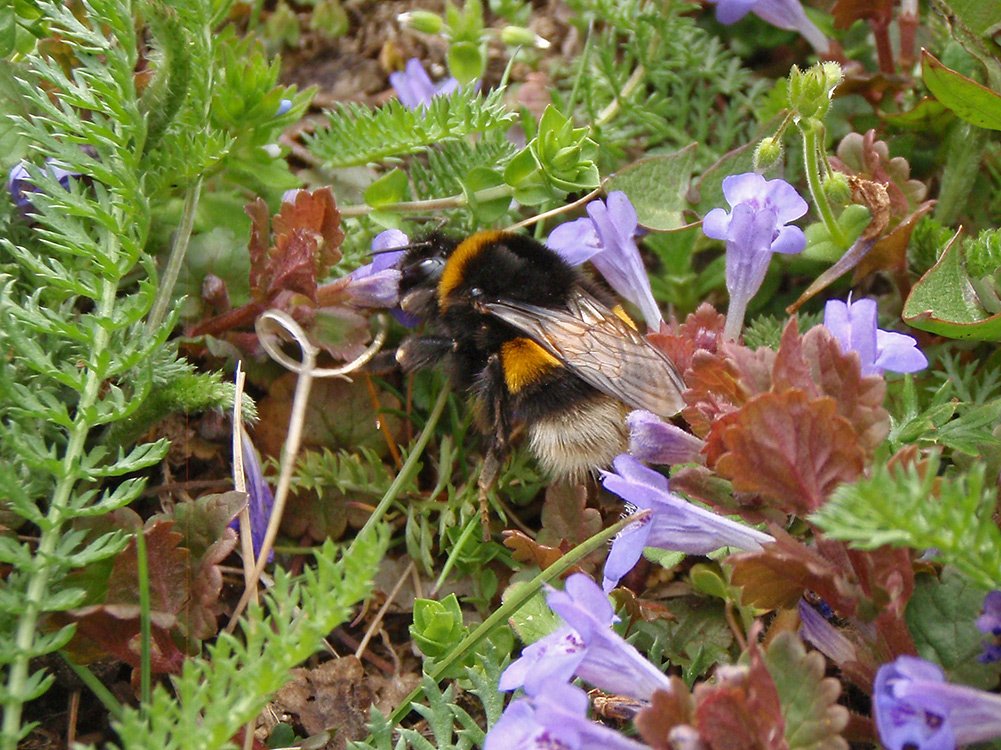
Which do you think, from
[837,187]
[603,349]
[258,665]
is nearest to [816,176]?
[837,187]

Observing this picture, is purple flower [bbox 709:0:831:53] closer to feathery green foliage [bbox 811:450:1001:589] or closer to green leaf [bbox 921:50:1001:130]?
green leaf [bbox 921:50:1001:130]

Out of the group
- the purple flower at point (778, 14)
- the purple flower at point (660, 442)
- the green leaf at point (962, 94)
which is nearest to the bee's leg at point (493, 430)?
the purple flower at point (660, 442)

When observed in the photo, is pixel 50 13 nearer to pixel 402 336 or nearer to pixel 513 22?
pixel 402 336

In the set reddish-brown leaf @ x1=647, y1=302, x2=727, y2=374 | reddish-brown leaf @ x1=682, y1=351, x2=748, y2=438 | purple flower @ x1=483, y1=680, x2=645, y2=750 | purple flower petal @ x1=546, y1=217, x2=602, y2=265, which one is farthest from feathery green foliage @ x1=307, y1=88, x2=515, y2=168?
purple flower @ x1=483, y1=680, x2=645, y2=750

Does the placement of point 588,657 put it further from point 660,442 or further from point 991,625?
point 991,625

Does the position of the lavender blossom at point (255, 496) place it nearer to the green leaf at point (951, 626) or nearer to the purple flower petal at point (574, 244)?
the purple flower petal at point (574, 244)

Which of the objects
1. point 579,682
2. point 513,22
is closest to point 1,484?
point 579,682
